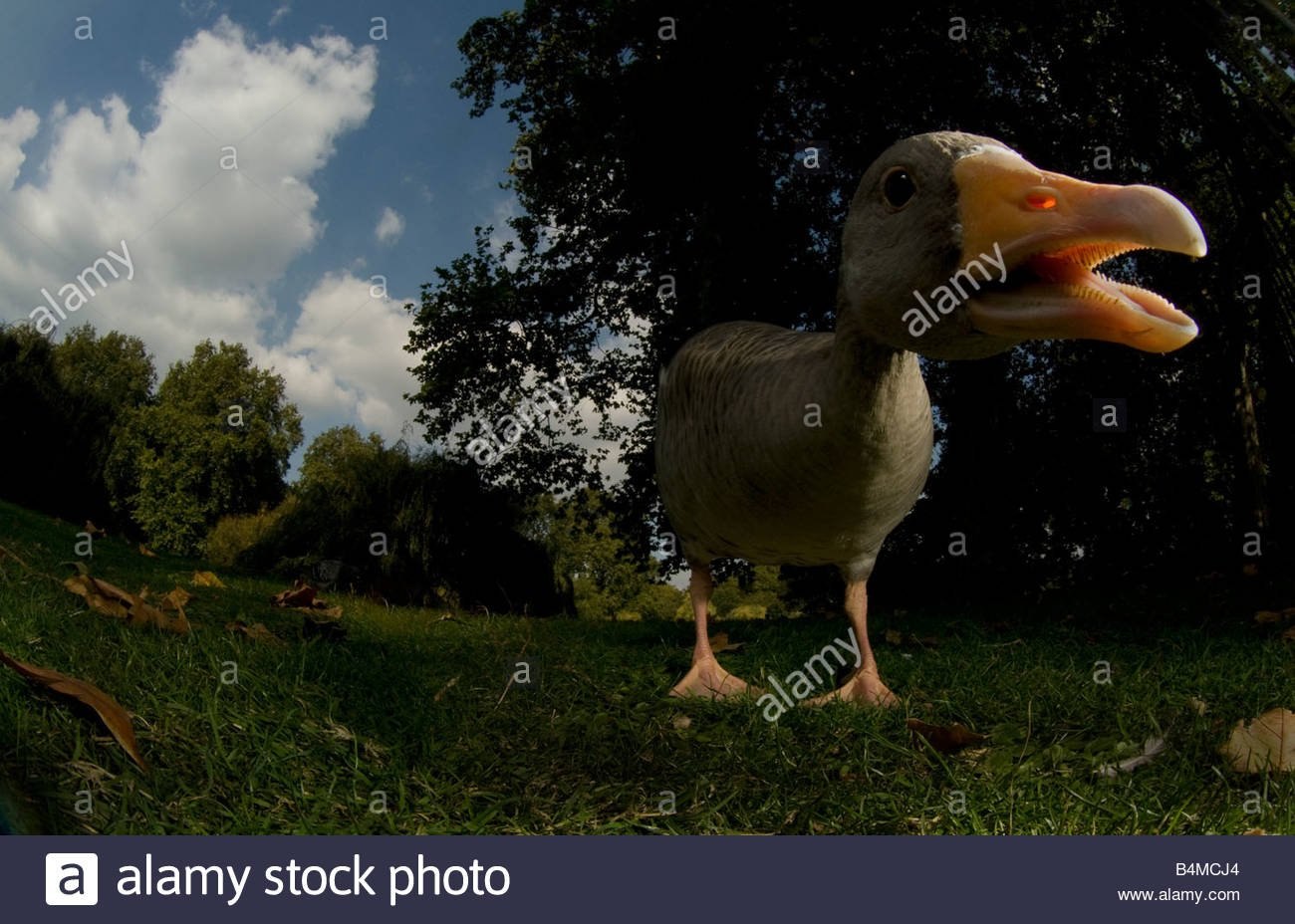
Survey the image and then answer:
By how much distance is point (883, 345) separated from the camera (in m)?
3.02

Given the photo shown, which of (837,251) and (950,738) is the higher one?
(837,251)

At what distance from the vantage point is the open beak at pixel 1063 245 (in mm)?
2279

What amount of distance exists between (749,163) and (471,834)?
9.26m

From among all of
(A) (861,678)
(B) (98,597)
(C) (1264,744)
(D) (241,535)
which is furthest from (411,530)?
(C) (1264,744)

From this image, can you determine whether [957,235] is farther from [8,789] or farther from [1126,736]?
[8,789]

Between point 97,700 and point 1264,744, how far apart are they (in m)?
4.11

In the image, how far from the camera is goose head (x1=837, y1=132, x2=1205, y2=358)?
231 centimetres

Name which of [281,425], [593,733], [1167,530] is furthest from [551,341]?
[281,425]

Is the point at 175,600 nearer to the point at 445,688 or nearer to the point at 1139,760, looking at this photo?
the point at 445,688

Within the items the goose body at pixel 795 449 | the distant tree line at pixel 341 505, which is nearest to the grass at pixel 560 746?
the goose body at pixel 795 449

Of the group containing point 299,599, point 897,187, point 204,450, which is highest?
point 204,450

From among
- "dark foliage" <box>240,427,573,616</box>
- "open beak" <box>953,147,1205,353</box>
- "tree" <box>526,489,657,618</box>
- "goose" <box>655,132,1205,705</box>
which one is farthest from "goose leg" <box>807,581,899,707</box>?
"dark foliage" <box>240,427,573,616</box>

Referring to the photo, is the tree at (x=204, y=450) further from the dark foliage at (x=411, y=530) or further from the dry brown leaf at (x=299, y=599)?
the dry brown leaf at (x=299, y=599)

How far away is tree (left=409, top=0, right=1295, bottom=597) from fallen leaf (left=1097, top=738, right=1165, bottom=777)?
5.39 m
